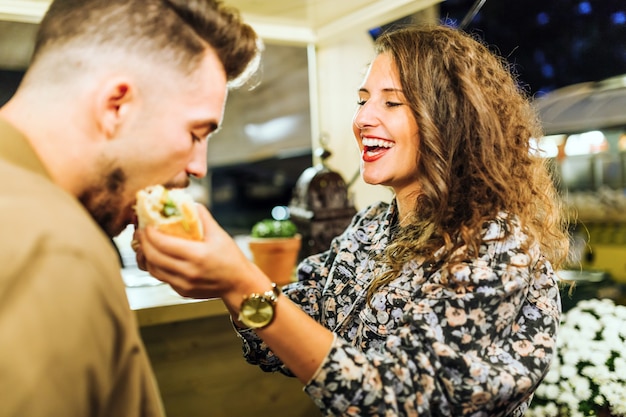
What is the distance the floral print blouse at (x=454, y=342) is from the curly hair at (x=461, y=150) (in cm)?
7

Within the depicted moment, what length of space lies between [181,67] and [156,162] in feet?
0.58

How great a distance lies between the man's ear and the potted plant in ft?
4.60

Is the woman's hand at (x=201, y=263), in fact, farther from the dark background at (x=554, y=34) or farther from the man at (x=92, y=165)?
the dark background at (x=554, y=34)

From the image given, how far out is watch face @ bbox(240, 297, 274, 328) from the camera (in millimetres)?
1089

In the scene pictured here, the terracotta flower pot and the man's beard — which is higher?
the man's beard

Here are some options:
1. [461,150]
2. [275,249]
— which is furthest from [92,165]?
[275,249]

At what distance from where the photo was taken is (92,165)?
958mm

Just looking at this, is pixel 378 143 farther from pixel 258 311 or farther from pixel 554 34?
pixel 554 34

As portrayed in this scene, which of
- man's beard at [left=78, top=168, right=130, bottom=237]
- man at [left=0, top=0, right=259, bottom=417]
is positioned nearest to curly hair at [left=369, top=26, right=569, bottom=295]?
man at [left=0, top=0, right=259, bottom=417]

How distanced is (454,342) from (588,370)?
3.52 ft

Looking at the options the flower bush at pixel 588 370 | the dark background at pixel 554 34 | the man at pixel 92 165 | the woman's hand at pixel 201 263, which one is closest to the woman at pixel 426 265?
the woman's hand at pixel 201 263

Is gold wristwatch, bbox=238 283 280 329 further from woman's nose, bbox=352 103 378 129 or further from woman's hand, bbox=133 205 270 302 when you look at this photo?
woman's nose, bbox=352 103 378 129

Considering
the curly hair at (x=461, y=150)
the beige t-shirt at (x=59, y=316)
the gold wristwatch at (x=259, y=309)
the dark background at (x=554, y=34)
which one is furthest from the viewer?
the dark background at (x=554, y=34)

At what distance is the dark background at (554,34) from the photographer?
8.21 ft
